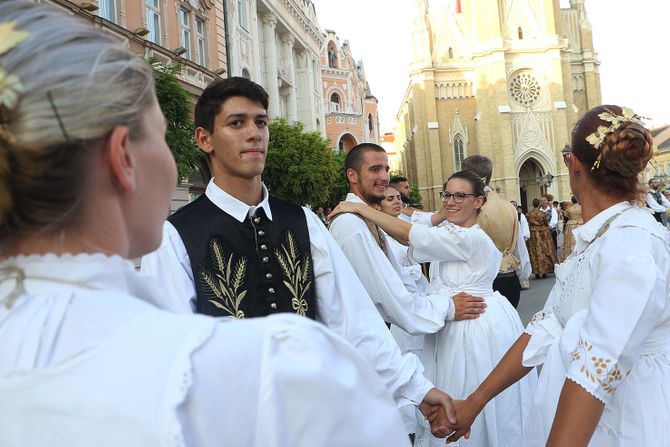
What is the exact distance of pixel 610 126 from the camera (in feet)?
7.63

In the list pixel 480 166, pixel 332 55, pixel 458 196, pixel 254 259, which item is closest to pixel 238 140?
pixel 254 259

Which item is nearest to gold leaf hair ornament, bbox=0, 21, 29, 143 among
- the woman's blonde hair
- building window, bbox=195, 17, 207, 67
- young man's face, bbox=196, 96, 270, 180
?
the woman's blonde hair

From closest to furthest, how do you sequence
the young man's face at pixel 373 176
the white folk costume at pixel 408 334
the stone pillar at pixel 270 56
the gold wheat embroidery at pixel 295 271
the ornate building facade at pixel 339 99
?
the gold wheat embroidery at pixel 295 271
the young man's face at pixel 373 176
the white folk costume at pixel 408 334
the stone pillar at pixel 270 56
the ornate building facade at pixel 339 99

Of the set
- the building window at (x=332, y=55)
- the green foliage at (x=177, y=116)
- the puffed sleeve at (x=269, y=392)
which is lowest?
the puffed sleeve at (x=269, y=392)

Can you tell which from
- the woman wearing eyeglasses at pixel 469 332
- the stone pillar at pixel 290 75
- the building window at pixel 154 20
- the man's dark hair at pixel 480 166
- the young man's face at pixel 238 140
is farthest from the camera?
the stone pillar at pixel 290 75

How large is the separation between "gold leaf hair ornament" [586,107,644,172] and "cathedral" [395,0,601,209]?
4670 centimetres

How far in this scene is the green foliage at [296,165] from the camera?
25266 mm

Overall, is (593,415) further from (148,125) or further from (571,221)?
(571,221)

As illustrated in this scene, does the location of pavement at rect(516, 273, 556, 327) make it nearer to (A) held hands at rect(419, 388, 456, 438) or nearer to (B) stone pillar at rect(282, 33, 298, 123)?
(A) held hands at rect(419, 388, 456, 438)

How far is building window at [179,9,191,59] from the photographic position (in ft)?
65.8

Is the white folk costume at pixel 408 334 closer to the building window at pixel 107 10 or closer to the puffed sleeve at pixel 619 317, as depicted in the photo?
the puffed sleeve at pixel 619 317

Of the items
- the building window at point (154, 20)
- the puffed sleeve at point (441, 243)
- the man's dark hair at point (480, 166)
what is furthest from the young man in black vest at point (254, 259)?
the building window at point (154, 20)

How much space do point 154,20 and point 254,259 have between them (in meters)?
17.5

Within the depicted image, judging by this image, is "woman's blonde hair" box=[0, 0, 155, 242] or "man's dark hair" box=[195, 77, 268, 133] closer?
"woman's blonde hair" box=[0, 0, 155, 242]
